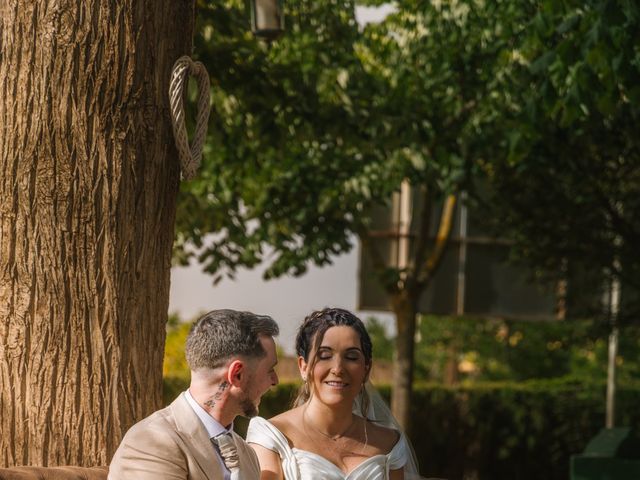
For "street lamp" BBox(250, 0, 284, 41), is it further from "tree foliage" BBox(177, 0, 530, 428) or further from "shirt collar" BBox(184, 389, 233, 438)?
"shirt collar" BBox(184, 389, 233, 438)

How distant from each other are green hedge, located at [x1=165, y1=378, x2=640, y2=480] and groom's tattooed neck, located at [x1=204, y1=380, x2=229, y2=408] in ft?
56.2

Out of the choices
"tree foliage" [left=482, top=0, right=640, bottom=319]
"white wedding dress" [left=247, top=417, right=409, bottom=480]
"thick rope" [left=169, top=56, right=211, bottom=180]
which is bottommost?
"white wedding dress" [left=247, top=417, right=409, bottom=480]

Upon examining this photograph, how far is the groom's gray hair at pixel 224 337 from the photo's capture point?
13.0ft

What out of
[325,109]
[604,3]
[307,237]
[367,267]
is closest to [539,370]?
[367,267]

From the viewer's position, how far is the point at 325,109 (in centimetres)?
1121

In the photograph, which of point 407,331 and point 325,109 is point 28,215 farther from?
point 407,331

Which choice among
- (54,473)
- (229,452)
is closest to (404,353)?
(54,473)

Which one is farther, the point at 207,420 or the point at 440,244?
the point at 440,244

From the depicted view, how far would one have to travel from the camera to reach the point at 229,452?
410cm

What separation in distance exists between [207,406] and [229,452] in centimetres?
21

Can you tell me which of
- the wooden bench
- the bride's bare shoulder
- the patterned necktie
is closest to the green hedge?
the bride's bare shoulder

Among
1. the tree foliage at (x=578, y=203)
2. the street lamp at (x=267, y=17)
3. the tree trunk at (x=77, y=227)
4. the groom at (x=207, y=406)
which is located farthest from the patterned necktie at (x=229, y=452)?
the tree foliage at (x=578, y=203)

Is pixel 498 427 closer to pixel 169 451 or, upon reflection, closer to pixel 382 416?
pixel 382 416

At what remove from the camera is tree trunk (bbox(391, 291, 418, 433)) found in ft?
57.6
